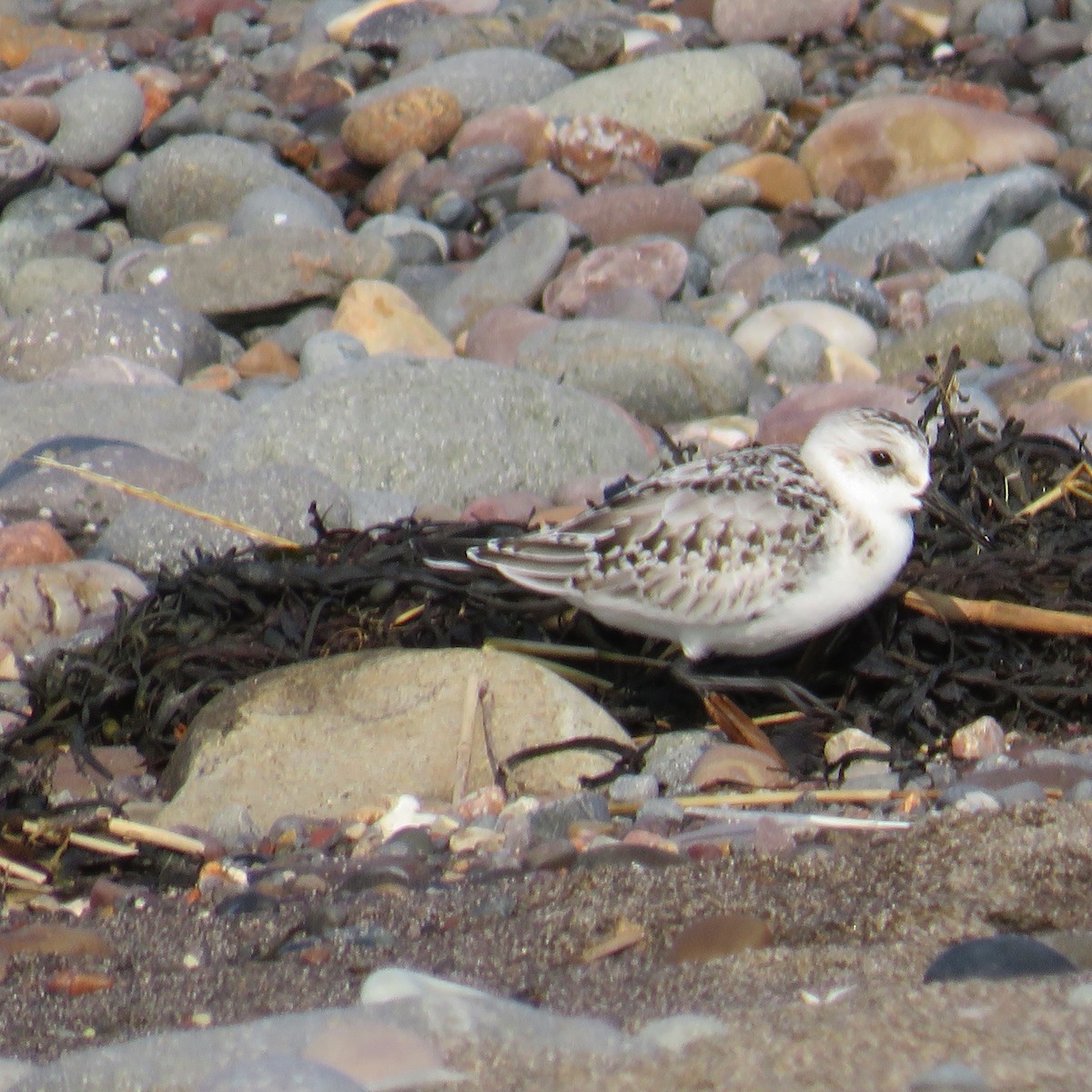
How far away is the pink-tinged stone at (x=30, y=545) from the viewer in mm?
6797

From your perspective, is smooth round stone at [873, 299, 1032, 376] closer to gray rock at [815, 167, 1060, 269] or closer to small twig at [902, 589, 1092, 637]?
gray rock at [815, 167, 1060, 269]

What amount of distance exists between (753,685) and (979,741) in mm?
645

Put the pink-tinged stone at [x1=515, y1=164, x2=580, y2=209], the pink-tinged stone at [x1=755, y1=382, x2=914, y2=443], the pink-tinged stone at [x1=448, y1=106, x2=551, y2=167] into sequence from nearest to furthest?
the pink-tinged stone at [x1=755, y1=382, x2=914, y2=443] → the pink-tinged stone at [x1=515, y1=164, x2=580, y2=209] → the pink-tinged stone at [x1=448, y1=106, x2=551, y2=167]

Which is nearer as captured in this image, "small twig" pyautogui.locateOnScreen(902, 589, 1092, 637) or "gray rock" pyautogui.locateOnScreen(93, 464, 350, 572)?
"small twig" pyautogui.locateOnScreen(902, 589, 1092, 637)

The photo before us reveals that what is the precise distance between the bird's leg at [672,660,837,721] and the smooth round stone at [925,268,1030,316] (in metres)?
5.54

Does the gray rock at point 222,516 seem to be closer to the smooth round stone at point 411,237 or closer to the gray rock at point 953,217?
the smooth round stone at point 411,237

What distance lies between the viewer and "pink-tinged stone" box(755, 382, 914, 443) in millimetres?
7887

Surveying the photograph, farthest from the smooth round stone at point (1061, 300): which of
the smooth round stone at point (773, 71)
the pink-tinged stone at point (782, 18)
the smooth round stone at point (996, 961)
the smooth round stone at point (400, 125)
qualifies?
the smooth round stone at point (996, 961)

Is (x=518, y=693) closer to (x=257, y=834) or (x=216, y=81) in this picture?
(x=257, y=834)

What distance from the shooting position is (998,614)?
526 cm

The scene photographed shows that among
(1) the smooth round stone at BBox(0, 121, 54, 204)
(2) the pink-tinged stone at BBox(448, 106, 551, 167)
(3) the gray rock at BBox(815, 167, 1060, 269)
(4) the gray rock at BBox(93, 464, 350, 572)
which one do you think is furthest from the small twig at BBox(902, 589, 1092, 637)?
(1) the smooth round stone at BBox(0, 121, 54, 204)

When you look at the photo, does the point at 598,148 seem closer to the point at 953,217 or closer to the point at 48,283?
the point at 953,217

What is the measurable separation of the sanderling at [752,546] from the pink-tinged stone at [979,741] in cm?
45

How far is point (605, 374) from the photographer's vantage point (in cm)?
877
